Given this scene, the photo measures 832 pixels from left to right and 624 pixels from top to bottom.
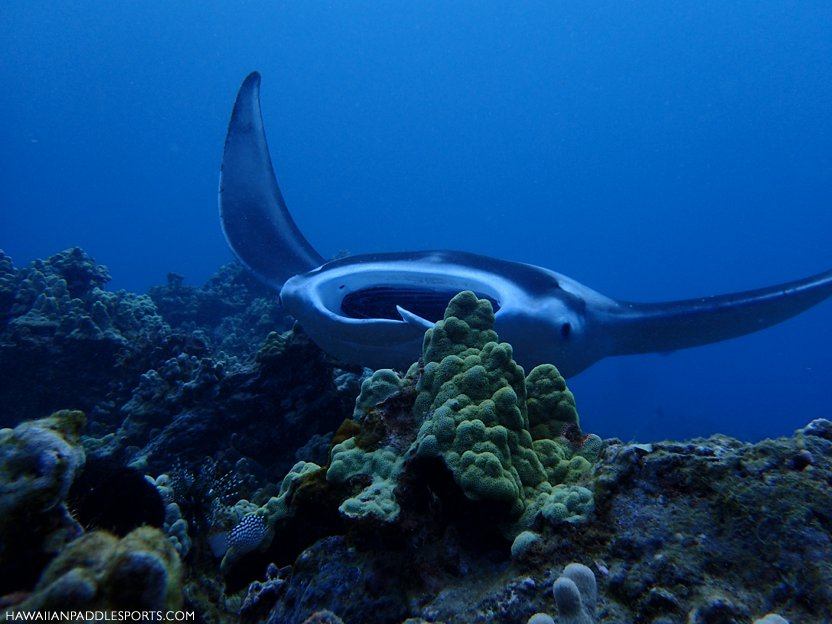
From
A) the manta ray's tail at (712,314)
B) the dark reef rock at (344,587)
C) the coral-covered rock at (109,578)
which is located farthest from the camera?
the manta ray's tail at (712,314)

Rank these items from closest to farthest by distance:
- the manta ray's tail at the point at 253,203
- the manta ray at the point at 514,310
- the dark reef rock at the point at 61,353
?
the manta ray at the point at 514,310
the manta ray's tail at the point at 253,203
the dark reef rock at the point at 61,353

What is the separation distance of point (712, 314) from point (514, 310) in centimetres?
177

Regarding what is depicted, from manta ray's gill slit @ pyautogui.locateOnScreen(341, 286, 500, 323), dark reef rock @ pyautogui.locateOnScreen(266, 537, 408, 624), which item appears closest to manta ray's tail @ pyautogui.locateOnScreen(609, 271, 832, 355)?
manta ray's gill slit @ pyautogui.locateOnScreen(341, 286, 500, 323)

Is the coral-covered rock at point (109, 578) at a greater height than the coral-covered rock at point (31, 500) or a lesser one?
lesser

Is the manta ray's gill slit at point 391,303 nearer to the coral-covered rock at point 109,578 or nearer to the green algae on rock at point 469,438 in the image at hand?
the green algae on rock at point 469,438

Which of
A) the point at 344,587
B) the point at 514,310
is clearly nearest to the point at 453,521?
the point at 344,587

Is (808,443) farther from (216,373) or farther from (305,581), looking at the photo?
(216,373)

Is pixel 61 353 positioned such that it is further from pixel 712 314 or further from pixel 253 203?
pixel 712 314

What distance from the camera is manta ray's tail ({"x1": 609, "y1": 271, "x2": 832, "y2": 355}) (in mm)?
4176

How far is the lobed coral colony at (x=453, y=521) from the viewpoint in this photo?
1.50 meters

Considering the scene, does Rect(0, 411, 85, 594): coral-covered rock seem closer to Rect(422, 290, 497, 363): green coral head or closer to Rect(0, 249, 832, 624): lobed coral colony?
Rect(0, 249, 832, 624): lobed coral colony

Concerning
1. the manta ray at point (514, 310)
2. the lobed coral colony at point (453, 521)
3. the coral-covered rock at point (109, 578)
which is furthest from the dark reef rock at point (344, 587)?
the manta ray at point (514, 310)

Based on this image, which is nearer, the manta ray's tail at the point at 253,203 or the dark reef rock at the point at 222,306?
the manta ray's tail at the point at 253,203

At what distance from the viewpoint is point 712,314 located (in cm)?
423
